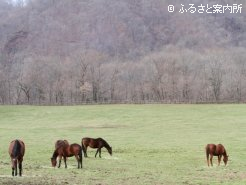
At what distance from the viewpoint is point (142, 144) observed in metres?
33.2

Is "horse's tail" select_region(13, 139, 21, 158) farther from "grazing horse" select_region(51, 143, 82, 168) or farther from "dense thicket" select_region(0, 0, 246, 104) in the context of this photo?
"dense thicket" select_region(0, 0, 246, 104)

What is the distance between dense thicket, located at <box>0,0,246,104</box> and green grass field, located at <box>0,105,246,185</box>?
17.8 m

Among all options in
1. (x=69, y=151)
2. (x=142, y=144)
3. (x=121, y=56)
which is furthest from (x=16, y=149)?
→ (x=121, y=56)

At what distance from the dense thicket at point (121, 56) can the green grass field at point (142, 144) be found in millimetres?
17817

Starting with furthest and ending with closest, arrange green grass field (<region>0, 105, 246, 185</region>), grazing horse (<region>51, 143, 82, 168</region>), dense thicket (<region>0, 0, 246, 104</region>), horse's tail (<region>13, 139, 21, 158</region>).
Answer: dense thicket (<region>0, 0, 246, 104</region>)
grazing horse (<region>51, 143, 82, 168</region>)
green grass field (<region>0, 105, 246, 185</region>)
horse's tail (<region>13, 139, 21, 158</region>)

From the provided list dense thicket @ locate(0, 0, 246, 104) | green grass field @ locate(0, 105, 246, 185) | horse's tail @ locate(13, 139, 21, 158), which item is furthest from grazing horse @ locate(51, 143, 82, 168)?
dense thicket @ locate(0, 0, 246, 104)

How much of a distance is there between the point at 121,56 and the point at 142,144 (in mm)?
123915

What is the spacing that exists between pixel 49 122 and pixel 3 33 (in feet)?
428

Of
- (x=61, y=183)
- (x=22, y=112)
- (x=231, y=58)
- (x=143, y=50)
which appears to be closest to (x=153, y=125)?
(x=22, y=112)

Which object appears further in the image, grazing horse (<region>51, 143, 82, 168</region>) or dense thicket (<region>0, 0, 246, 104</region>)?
dense thicket (<region>0, 0, 246, 104</region>)

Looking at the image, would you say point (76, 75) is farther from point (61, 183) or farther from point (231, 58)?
point (61, 183)

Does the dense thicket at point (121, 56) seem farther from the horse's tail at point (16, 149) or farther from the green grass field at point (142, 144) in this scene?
the horse's tail at point (16, 149)

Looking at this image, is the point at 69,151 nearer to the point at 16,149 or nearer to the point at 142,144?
the point at 16,149

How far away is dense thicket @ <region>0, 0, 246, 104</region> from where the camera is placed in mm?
97125
